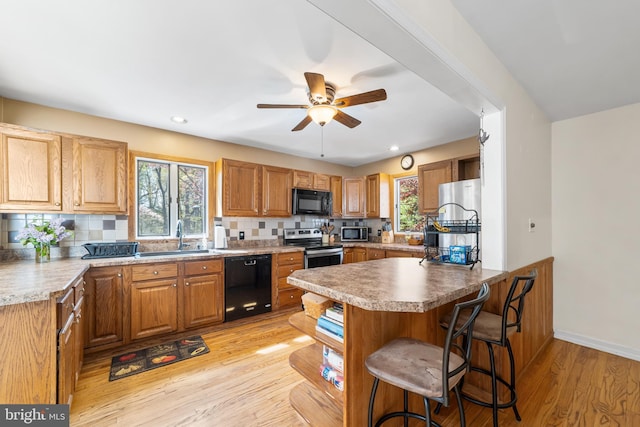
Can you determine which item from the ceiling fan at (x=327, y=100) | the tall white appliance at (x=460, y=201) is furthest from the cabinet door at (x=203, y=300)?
the tall white appliance at (x=460, y=201)

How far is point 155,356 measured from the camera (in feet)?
8.12

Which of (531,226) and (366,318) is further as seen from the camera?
(531,226)

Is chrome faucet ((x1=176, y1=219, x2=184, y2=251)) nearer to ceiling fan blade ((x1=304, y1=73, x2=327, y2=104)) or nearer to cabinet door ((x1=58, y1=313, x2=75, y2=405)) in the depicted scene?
cabinet door ((x1=58, y1=313, x2=75, y2=405))

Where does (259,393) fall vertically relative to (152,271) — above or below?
below

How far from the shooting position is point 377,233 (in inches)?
201

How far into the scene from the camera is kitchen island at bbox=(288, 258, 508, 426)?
46.2 inches

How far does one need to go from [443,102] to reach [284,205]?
102 inches

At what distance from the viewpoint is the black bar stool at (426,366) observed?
1032 millimetres

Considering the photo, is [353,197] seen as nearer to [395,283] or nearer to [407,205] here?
[407,205]

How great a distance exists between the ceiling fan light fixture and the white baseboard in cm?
343

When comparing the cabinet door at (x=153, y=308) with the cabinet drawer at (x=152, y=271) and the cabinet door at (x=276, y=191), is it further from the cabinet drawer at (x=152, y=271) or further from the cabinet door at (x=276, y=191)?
the cabinet door at (x=276, y=191)

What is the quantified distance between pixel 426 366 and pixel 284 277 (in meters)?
2.79

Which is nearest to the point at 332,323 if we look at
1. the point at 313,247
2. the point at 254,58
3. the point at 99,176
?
the point at 254,58

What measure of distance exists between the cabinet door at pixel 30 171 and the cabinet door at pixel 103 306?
79 cm
